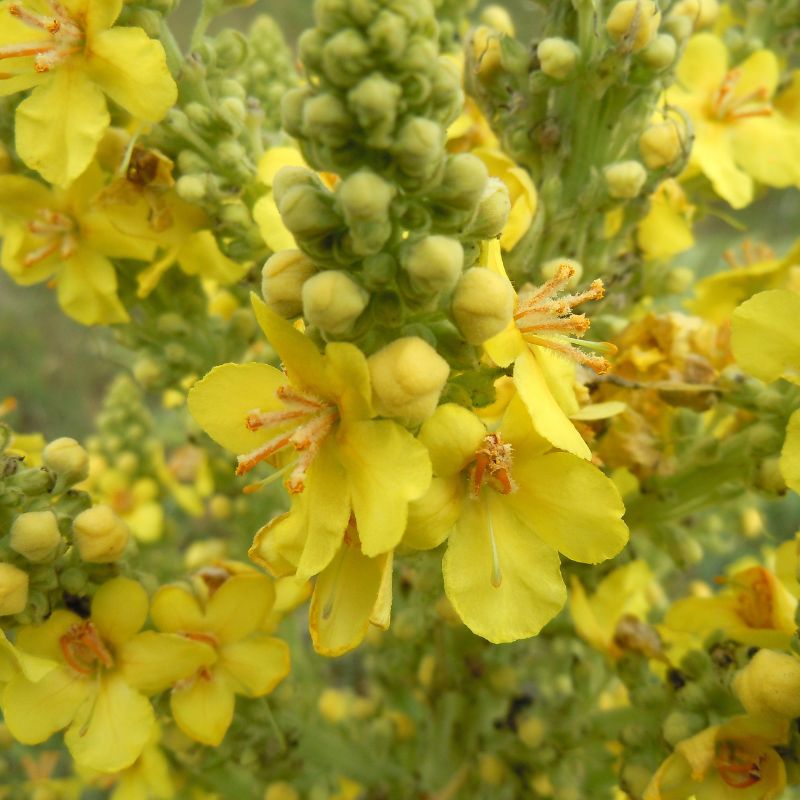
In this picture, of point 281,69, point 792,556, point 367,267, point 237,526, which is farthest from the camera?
point 237,526

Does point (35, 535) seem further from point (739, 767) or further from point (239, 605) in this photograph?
point (739, 767)

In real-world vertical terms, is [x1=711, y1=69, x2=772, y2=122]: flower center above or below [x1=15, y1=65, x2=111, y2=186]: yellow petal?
above

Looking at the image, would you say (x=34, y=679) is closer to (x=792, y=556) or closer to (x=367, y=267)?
(x=367, y=267)

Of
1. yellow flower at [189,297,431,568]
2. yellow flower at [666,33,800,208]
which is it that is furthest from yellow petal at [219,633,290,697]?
yellow flower at [666,33,800,208]

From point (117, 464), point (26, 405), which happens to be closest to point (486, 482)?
point (117, 464)

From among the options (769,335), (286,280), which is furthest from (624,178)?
(286,280)

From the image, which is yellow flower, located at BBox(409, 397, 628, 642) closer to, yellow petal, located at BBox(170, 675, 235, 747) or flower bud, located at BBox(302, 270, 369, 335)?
flower bud, located at BBox(302, 270, 369, 335)
